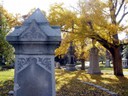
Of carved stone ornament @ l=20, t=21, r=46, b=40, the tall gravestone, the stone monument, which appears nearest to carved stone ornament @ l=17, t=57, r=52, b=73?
the tall gravestone

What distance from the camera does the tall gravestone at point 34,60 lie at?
4160mm

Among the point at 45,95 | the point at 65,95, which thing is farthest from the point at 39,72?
the point at 65,95

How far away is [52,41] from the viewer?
412 centimetres

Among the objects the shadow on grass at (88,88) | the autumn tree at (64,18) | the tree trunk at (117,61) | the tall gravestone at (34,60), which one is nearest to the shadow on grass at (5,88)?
the shadow on grass at (88,88)

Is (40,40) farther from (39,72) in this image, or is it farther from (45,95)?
(45,95)

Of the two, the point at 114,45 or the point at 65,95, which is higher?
the point at 114,45

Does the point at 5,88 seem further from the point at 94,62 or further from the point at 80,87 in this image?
the point at 94,62

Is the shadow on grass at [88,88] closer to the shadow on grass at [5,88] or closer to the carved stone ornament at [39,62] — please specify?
the shadow on grass at [5,88]

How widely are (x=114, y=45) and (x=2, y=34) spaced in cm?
947

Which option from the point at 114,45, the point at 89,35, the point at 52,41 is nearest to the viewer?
the point at 52,41

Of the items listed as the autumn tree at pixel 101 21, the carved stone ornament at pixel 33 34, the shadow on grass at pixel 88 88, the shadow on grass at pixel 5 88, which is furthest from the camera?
the autumn tree at pixel 101 21

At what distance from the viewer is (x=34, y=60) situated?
4.23 meters

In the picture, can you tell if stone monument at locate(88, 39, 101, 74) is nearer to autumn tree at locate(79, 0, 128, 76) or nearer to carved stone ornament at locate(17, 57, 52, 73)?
autumn tree at locate(79, 0, 128, 76)

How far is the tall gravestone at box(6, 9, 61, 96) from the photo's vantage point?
416 centimetres
